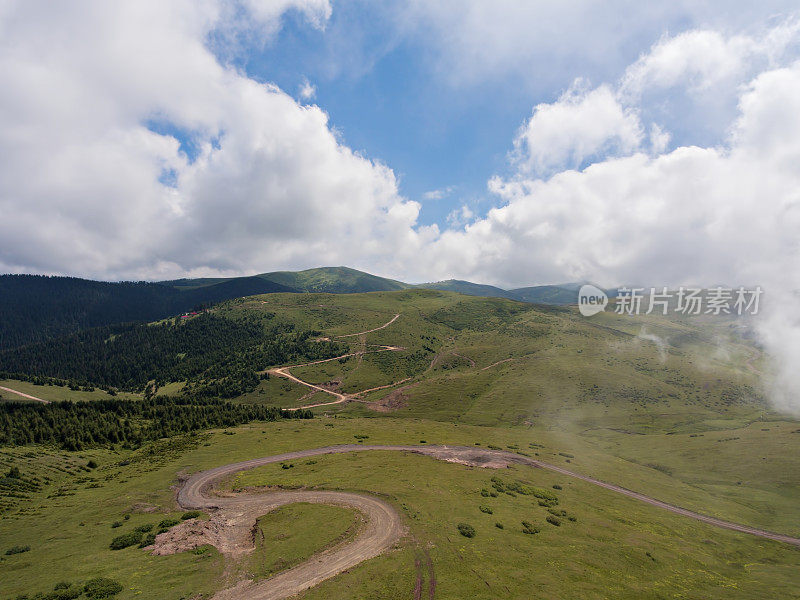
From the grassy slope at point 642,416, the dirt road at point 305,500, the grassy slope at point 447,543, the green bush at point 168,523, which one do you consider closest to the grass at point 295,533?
the dirt road at point 305,500

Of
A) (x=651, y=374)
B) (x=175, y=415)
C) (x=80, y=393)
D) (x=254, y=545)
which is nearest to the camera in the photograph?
(x=254, y=545)

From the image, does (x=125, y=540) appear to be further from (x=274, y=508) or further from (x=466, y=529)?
(x=466, y=529)

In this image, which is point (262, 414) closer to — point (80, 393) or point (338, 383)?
point (338, 383)

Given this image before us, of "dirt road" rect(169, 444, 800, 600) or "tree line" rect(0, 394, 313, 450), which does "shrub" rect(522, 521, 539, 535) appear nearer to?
"dirt road" rect(169, 444, 800, 600)

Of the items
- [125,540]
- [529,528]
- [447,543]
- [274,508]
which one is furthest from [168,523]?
[529,528]

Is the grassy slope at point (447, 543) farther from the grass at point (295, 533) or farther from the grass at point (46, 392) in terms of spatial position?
the grass at point (46, 392)

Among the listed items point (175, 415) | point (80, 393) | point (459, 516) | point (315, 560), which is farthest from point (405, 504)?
point (80, 393)

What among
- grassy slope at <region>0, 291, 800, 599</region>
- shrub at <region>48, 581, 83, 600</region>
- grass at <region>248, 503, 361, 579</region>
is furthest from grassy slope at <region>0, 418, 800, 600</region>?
grass at <region>248, 503, 361, 579</region>
